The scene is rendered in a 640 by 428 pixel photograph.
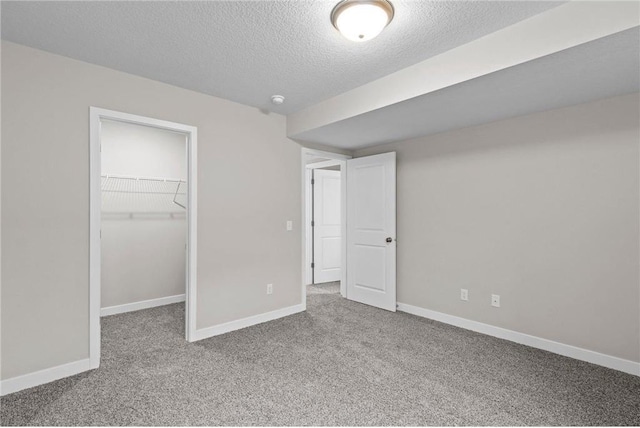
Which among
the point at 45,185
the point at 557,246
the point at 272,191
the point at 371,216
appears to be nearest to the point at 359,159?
the point at 371,216

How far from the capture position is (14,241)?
7.25ft

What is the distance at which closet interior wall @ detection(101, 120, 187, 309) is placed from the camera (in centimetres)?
391

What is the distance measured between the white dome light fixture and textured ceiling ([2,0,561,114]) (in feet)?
0.26

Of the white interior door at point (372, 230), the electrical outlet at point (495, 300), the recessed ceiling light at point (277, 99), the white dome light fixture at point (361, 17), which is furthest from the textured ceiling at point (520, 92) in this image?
the electrical outlet at point (495, 300)

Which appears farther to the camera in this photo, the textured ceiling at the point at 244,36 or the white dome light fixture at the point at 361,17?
the textured ceiling at the point at 244,36

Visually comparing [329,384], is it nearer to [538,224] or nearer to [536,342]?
[536,342]

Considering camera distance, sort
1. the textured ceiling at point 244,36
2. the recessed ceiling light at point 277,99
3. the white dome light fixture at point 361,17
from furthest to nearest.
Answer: the recessed ceiling light at point 277,99
the textured ceiling at point 244,36
the white dome light fixture at point 361,17

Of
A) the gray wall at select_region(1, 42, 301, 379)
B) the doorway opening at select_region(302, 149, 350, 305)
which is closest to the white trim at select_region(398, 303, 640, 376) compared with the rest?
the doorway opening at select_region(302, 149, 350, 305)

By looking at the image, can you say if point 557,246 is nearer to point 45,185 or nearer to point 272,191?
point 272,191

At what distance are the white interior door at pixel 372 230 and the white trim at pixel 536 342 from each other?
0.49 metres

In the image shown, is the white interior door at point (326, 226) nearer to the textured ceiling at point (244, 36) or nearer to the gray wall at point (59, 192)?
the gray wall at point (59, 192)

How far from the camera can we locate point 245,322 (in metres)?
3.45

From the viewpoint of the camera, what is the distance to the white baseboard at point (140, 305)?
3.83 m

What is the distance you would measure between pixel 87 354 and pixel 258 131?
2.47 metres
